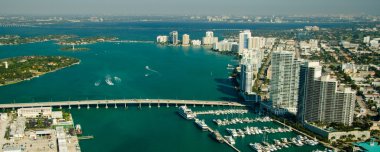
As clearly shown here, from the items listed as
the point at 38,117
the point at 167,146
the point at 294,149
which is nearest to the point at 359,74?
the point at 294,149

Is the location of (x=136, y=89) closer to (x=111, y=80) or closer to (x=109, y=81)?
(x=109, y=81)

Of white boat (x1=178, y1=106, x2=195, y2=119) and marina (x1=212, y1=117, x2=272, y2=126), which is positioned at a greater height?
white boat (x1=178, y1=106, x2=195, y2=119)

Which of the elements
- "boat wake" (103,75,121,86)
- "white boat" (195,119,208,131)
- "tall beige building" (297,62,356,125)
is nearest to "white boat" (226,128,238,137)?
"white boat" (195,119,208,131)

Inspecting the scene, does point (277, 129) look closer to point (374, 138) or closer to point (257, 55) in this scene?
point (374, 138)

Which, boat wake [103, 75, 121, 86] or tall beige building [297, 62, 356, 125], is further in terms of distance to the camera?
boat wake [103, 75, 121, 86]

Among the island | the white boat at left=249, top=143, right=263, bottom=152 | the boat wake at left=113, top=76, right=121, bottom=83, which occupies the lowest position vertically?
the white boat at left=249, top=143, right=263, bottom=152

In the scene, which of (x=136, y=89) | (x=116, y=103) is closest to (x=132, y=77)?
(x=136, y=89)

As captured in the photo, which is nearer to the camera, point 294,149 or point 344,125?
point 294,149

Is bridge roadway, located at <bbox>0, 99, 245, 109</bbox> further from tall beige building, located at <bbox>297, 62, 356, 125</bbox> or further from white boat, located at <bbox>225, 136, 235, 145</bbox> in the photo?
white boat, located at <bbox>225, 136, 235, 145</bbox>
